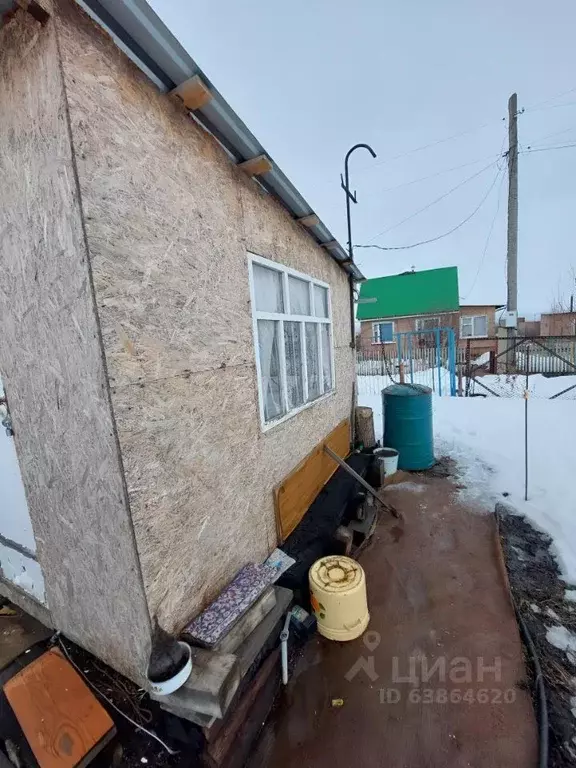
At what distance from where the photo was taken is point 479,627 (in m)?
2.65

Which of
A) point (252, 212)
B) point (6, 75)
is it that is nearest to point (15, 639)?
point (6, 75)

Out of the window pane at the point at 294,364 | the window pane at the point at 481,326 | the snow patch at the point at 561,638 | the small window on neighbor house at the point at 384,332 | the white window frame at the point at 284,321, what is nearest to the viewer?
the snow patch at the point at 561,638

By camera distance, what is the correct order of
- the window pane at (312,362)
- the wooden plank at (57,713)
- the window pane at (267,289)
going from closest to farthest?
1. the wooden plank at (57,713)
2. the window pane at (267,289)
3. the window pane at (312,362)

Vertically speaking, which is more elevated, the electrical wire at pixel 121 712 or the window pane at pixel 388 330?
the window pane at pixel 388 330

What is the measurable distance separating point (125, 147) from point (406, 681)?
12.7 feet

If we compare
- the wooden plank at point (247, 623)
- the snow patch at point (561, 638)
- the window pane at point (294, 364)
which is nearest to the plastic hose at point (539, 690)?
the snow patch at point (561, 638)

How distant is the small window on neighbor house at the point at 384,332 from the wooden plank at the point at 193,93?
1643 cm

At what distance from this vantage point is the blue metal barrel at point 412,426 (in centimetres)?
572

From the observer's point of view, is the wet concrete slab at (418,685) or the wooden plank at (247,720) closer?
the wooden plank at (247,720)

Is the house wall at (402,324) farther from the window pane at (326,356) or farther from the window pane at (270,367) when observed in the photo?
the window pane at (270,367)

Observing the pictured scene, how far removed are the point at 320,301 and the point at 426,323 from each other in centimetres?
1394

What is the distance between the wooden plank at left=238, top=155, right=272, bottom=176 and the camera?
2533mm

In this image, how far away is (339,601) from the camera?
2.51 metres

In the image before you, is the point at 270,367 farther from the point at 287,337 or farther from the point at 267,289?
the point at 267,289
